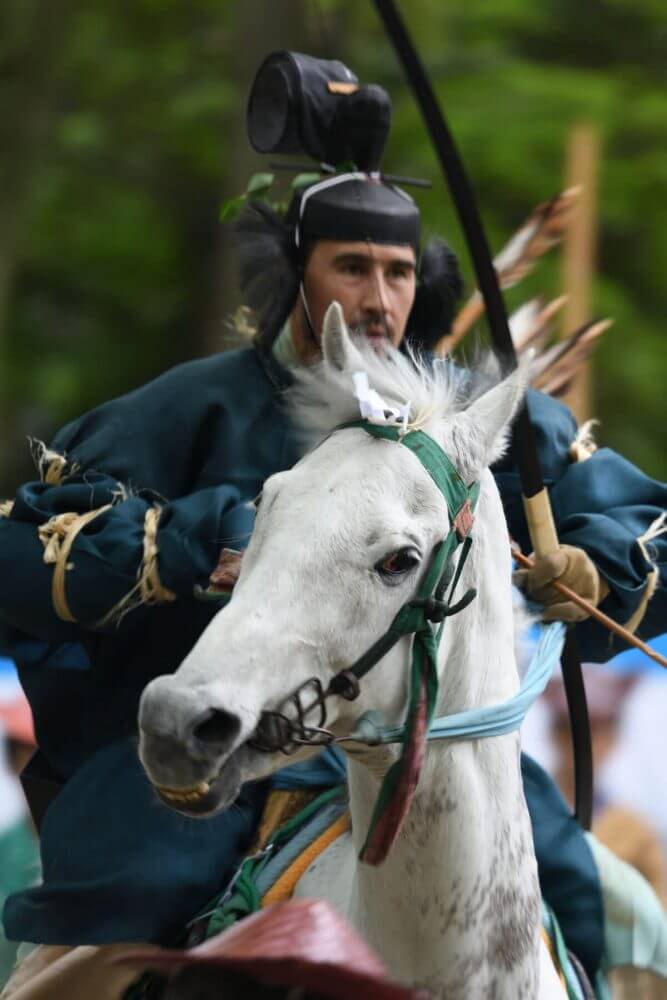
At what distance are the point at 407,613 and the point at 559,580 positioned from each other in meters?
0.71

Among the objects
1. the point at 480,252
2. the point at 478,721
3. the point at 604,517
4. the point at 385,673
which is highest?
the point at 480,252

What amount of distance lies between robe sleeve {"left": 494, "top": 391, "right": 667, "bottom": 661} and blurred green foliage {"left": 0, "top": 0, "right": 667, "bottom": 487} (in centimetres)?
522

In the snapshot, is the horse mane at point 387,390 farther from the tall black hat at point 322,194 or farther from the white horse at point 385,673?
the tall black hat at point 322,194

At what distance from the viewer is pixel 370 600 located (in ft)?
8.01

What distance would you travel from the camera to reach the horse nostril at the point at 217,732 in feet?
7.37

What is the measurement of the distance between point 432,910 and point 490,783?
23cm

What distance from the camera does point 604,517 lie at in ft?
11.2

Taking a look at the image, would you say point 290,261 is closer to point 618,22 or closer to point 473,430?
point 473,430

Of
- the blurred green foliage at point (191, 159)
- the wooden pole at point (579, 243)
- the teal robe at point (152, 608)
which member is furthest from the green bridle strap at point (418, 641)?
the blurred green foliage at point (191, 159)

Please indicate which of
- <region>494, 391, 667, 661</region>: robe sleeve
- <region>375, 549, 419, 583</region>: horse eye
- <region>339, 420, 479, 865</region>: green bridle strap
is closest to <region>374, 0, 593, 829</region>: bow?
<region>494, 391, 667, 661</region>: robe sleeve

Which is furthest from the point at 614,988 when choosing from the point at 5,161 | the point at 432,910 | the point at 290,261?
the point at 5,161

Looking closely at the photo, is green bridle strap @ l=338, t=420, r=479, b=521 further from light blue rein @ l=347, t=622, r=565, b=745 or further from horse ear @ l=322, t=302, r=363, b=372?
light blue rein @ l=347, t=622, r=565, b=745

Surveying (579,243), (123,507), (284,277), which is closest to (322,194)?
(284,277)

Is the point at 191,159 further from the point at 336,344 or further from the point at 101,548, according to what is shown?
the point at 336,344
